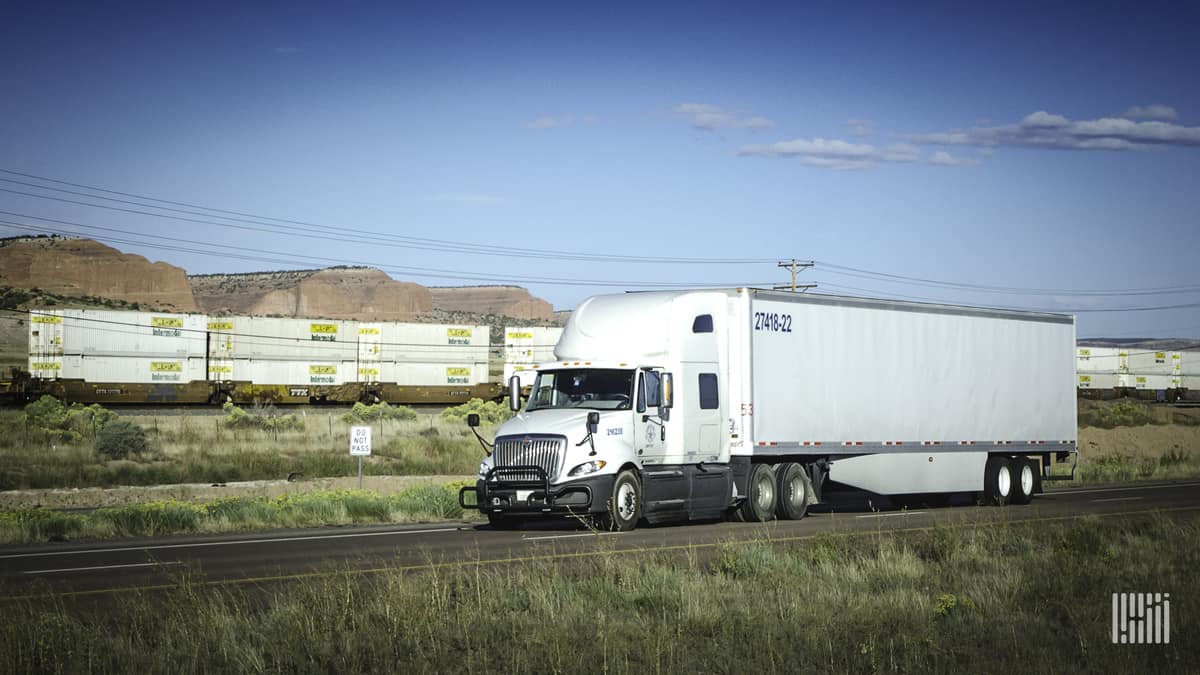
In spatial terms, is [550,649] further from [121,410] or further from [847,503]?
[121,410]

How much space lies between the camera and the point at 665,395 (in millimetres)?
21938

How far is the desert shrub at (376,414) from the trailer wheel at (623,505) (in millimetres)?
51568

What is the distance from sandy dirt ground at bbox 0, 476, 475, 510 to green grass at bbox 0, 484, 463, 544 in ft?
33.0

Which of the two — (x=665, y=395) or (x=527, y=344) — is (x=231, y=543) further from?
(x=527, y=344)

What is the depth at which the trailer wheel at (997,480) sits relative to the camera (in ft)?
92.0

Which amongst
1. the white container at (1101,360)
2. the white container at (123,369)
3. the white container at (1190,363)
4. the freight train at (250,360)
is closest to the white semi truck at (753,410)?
the white container at (123,369)

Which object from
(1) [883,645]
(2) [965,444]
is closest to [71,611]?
(1) [883,645]

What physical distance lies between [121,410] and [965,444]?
185ft

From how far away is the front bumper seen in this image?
20562 mm

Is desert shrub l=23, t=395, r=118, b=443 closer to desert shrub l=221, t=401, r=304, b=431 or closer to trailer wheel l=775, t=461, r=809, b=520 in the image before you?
desert shrub l=221, t=401, r=304, b=431

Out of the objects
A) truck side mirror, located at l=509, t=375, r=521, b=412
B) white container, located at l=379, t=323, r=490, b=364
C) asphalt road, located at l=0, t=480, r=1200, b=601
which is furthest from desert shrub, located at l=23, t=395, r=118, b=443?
truck side mirror, located at l=509, t=375, r=521, b=412

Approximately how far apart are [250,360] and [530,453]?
63702mm

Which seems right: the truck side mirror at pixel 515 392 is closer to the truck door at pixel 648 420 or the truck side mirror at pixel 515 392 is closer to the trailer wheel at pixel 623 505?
the truck door at pixel 648 420

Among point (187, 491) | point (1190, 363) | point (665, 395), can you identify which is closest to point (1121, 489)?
point (665, 395)
